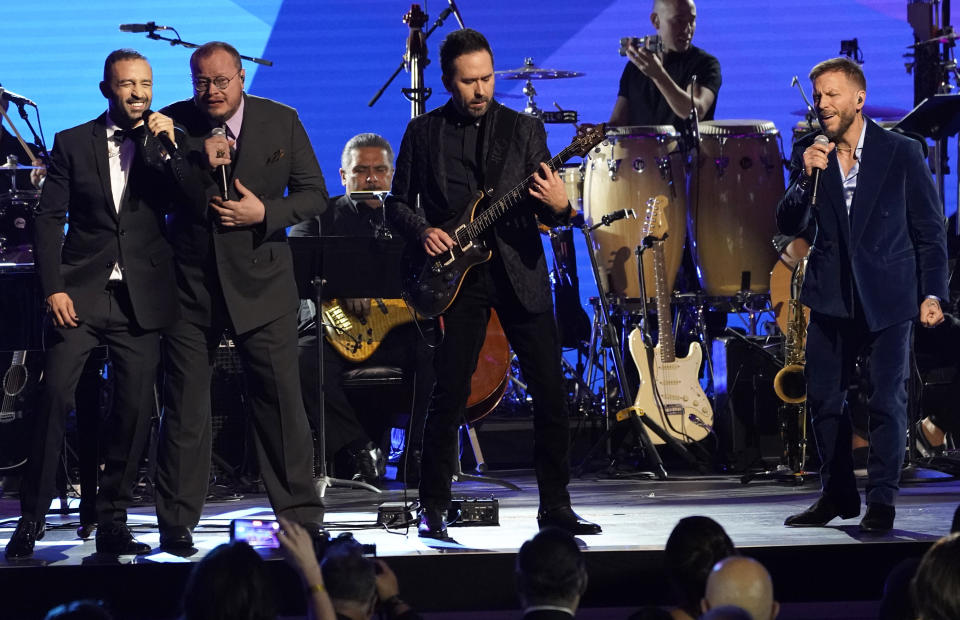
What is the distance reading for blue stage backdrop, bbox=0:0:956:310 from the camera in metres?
9.77

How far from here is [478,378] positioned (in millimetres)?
7520

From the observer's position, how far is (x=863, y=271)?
17.5 ft

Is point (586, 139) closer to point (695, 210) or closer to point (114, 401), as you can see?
point (114, 401)

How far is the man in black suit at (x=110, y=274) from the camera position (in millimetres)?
5082

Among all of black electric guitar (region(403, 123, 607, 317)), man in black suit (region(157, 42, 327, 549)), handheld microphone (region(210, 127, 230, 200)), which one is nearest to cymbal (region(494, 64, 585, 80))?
black electric guitar (region(403, 123, 607, 317))

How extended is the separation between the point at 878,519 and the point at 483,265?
190 centimetres

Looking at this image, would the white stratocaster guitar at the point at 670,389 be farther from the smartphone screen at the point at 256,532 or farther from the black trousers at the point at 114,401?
the black trousers at the point at 114,401

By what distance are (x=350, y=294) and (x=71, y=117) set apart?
430 centimetres

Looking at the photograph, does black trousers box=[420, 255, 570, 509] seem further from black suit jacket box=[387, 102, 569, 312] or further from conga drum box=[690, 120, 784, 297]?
conga drum box=[690, 120, 784, 297]

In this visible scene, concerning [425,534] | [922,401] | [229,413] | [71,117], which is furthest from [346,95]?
[425,534]

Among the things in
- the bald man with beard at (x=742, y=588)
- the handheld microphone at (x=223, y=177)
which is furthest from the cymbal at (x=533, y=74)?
the bald man with beard at (x=742, y=588)

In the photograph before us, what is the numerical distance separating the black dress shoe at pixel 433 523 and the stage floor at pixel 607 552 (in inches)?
2.8

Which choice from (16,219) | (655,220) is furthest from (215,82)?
(655,220)

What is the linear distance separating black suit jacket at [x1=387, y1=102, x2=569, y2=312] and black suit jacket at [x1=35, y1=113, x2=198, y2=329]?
2.98 feet
